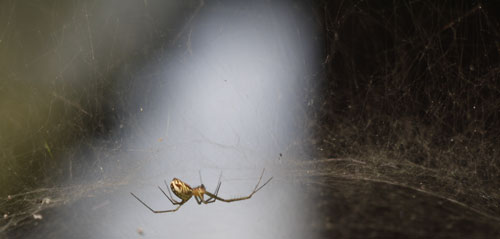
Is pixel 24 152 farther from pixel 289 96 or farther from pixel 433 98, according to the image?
pixel 433 98

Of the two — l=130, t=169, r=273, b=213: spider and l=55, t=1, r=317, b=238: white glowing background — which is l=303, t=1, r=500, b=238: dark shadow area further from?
l=130, t=169, r=273, b=213: spider

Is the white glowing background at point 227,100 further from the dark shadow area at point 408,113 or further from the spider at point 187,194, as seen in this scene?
the spider at point 187,194

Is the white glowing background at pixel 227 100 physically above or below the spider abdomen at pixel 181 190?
above

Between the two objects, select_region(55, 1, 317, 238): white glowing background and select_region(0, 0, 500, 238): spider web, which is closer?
select_region(0, 0, 500, 238): spider web

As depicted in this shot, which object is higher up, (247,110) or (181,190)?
(247,110)

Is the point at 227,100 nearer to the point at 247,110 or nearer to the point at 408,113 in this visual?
the point at 247,110

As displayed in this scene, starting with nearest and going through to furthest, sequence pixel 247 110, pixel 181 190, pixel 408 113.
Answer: pixel 181 190, pixel 408 113, pixel 247 110

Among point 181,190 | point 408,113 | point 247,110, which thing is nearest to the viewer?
point 181,190

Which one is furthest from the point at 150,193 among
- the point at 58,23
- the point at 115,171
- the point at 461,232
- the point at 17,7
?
the point at 461,232

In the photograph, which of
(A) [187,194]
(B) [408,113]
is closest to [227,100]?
(A) [187,194]

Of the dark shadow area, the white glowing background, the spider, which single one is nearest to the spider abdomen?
the spider

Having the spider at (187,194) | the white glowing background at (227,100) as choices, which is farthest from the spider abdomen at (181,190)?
the white glowing background at (227,100)
